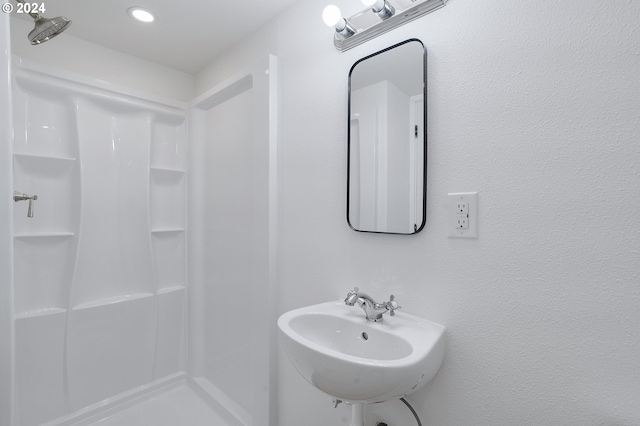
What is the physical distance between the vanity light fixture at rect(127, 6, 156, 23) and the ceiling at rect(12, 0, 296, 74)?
0.03 meters

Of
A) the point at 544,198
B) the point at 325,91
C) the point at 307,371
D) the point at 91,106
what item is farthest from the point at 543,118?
the point at 91,106

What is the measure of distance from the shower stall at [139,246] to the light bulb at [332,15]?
451 mm

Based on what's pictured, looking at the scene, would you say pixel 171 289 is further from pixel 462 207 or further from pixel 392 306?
pixel 462 207

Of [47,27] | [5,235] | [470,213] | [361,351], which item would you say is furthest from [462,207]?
[47,27]

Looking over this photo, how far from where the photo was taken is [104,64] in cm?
208

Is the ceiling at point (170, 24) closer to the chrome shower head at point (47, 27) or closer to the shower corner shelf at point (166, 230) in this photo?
the chrome shower head at point (47, 27)

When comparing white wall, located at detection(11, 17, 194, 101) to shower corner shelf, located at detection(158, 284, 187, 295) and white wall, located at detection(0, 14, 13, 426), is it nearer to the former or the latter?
white wall, located at detection(0, 14, 13, 426)

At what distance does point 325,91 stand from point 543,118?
0.89 meters

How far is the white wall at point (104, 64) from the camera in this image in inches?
70.5

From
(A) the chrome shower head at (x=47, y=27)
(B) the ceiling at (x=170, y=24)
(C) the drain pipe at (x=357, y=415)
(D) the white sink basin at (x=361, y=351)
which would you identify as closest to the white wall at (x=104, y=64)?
(B) the ceiling at (x=170, y=24)

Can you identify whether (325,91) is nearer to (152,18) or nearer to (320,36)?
(320,36)

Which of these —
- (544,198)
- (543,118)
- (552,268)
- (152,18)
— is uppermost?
(152,18)

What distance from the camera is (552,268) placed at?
2.83ft

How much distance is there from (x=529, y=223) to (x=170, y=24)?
2052 millimetres
